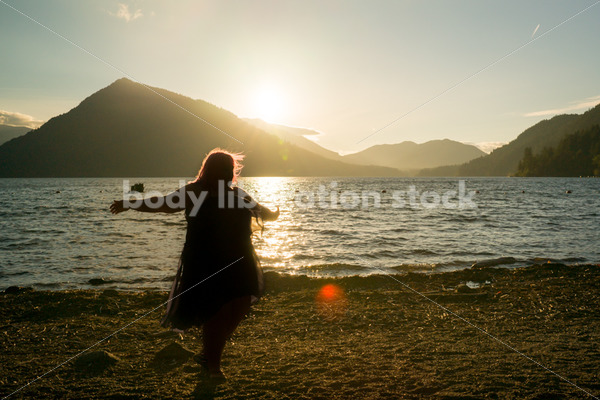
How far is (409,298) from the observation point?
337 inches

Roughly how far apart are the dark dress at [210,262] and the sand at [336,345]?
859 millimetres

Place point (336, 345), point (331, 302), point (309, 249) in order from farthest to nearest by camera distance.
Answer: point (309, 249) < point (331, 302) < point (336, 345)

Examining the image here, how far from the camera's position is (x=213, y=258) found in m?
4.45

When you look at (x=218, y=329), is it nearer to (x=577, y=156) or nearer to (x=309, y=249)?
(x=309, y=249)

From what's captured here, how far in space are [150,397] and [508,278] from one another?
31.8ft

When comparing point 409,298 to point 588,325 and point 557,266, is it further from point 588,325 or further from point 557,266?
point 557,266

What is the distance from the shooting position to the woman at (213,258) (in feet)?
14.5

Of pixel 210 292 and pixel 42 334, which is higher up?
pixel 210 292

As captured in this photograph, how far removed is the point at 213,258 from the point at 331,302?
448 centimetres

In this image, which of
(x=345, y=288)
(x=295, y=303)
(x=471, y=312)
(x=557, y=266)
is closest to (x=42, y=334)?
(x=295, y=303)

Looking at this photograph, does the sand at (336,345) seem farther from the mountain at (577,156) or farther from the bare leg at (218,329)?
the mountain at (577,156)

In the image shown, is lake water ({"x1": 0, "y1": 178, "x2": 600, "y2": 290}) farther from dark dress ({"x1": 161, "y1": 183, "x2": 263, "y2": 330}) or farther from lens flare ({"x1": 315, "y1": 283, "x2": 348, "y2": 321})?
dark dress ({"x1": 161, "y1": 183, "x2": 263, "y2": 330})

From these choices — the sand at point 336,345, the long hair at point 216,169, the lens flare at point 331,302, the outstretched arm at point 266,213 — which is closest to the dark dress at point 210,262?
the long hair at point 216,169

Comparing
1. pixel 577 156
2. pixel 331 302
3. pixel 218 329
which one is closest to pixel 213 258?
pixel 218 329
